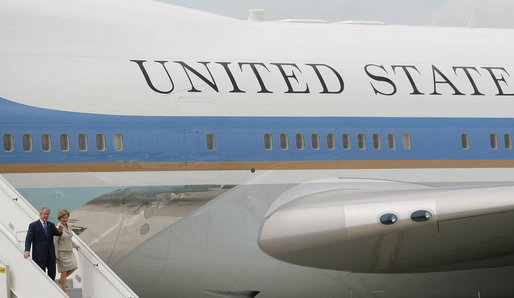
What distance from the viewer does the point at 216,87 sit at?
12531 mm

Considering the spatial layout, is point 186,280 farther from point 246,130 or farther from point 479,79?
point 479,79

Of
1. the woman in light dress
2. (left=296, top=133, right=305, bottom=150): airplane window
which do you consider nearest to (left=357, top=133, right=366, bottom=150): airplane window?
(left=296, top=133, right=305, bottom=150): airplane window

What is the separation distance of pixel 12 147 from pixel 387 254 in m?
4.89

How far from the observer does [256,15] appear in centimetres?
1403

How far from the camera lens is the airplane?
1175 centimetres

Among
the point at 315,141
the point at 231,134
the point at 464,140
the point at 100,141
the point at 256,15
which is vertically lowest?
the point at 100,141

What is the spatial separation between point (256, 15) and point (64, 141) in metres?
3.78

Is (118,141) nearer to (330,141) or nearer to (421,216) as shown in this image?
(330,141)

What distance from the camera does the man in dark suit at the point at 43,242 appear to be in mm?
9766

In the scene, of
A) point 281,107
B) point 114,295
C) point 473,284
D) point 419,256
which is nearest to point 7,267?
point 114,295

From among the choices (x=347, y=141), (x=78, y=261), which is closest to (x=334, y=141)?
(x=347, y=141)

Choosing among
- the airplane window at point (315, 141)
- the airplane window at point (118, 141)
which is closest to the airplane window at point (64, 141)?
the airplane window at point (118, 141)

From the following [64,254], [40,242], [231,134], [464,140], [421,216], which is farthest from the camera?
[464,140]

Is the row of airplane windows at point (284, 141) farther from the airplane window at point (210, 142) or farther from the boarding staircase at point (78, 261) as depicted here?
the boarding staircase at point (78, 261)
